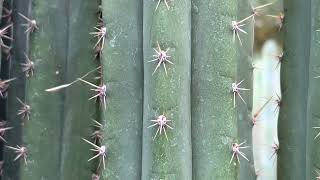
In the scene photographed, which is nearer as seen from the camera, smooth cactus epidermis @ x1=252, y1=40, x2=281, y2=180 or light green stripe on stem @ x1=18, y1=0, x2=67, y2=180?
light green stripe on stem @ x1=18, y1=0, x2=67, y2=180

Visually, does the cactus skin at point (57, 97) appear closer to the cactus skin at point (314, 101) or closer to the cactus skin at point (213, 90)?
the cactus skin at point (213, 90)

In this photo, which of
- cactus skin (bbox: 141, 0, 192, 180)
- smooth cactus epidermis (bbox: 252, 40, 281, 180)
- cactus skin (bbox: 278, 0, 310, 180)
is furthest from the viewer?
smooth cactus epidermis (bbox: 252, 40, 281, 180)

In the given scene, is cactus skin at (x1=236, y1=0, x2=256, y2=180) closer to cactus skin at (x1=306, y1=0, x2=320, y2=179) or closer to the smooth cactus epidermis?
cactus skin at (x1=306, y1=0, x2=320, y2=179)

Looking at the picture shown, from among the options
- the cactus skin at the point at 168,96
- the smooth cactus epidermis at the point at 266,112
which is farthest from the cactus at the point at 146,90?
the smooth cactus epidermis at the point at 266,112

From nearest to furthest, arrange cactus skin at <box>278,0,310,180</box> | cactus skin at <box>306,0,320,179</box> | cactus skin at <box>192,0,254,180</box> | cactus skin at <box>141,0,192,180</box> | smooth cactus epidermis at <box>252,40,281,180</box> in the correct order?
cactus skin at <box>141,0,192,180</box> → cactus skin at <box>192,0,254,180</box> → cactus skin at <box>306,0,320,179</box> → cactus skin at <box>278,0,310,180</box> → smooth cactus epidermis at <box>252,40,281,180</box>

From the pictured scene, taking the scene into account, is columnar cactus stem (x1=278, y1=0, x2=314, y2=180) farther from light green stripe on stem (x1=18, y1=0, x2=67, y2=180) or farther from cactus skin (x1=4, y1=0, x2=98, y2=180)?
light green stripe on stem (x1=18, y1=0, x2=67, y2=180)

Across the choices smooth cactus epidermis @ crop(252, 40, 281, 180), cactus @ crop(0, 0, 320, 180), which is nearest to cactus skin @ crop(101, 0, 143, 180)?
cactus @ crop(0, 0, 320, 180)

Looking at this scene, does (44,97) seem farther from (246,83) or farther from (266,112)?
(266,112)
